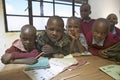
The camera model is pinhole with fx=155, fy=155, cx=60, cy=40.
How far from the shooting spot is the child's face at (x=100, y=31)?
1.31 m

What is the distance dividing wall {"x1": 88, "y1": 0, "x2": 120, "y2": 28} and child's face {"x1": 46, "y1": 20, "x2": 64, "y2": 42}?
8.85 feet

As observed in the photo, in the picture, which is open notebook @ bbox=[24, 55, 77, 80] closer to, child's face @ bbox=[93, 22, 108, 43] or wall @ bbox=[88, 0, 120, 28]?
child's face @ bbox=[93, 22, 108, 43]

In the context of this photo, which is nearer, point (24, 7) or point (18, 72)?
point (18, 72)

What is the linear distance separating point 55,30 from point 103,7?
3101 mm

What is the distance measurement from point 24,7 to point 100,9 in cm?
205

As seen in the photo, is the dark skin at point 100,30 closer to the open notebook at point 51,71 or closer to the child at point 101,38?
the child at point 101,38

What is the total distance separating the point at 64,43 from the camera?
4.15ft

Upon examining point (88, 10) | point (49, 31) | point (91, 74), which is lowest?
point (91, 74)

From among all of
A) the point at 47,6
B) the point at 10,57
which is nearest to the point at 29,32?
the point at 10,57

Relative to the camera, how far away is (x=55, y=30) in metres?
1.23

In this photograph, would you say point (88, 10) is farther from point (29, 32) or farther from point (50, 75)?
point (50, 75)

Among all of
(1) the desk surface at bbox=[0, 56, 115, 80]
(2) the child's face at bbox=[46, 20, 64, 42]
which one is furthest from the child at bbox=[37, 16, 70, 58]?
(1) the desk surface at bbox=[0, 56, 115, 80]

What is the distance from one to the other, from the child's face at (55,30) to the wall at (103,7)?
270 cm

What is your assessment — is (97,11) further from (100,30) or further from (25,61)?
(25,61)
